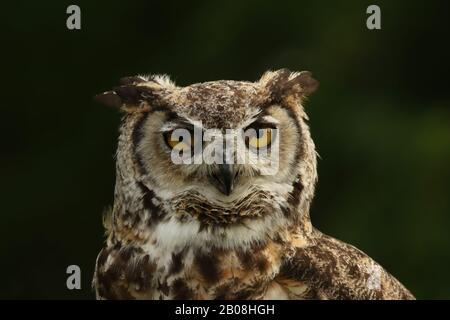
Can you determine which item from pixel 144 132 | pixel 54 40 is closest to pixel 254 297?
pixel 144 132

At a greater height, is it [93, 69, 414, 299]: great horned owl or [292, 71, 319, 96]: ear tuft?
[292, 71, 319, 96]: ear tuft

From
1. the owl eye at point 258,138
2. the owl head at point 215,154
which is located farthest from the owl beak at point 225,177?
the owl eye at point 258,138

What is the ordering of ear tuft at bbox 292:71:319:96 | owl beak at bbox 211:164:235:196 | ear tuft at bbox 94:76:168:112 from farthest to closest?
ear tuft at bbox 292:71:319:96, ear tuft at bbox 94:76:168:112, owl beak at bbox 211:164:235:196

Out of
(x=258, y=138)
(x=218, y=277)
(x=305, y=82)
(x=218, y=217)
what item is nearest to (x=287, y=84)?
(x=305, y=82)

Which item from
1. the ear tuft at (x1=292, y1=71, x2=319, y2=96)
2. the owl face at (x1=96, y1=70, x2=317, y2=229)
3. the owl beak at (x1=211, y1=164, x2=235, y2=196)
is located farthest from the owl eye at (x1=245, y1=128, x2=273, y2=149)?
the ear tuft at (x1=292, y1=71, x2=319, y2=96)

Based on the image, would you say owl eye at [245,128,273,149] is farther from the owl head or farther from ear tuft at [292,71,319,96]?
ear tuft at [292,71,319,96]

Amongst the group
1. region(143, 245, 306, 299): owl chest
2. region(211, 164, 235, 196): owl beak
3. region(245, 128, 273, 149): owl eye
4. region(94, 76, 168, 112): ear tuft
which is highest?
region(94, 76, 168, 112): ear tuft

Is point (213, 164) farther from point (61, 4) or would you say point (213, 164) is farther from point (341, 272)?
point (61, 4)

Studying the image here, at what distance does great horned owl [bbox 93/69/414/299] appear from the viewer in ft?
7.84

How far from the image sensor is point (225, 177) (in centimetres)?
235

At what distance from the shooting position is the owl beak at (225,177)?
2348 mm

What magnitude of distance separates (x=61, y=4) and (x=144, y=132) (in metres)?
2.94

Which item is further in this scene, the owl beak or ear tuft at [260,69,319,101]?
ear tuft at [260,69,319,101]

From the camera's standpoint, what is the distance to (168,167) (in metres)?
2.43
